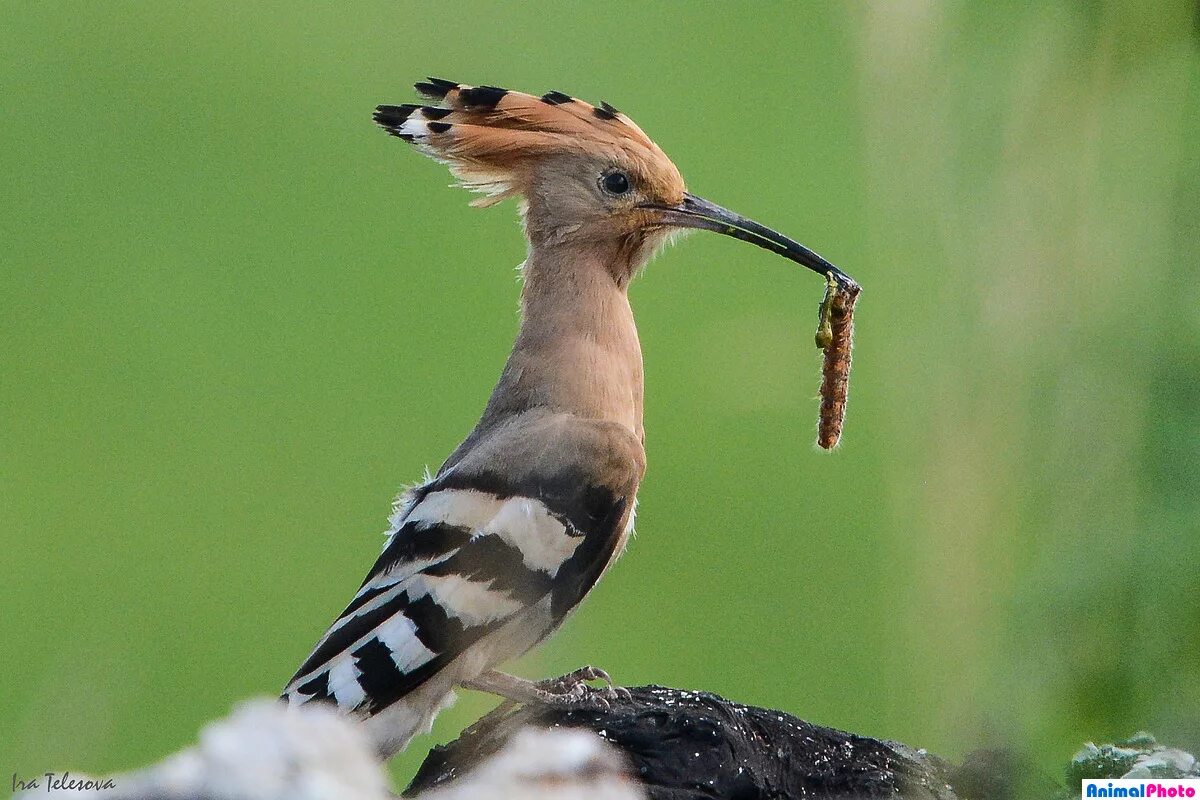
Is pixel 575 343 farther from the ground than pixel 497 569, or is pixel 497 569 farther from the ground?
pixel 575 343

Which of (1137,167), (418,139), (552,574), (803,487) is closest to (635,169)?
(418,139)

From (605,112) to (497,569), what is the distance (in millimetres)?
475

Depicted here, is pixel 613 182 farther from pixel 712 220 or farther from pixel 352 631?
pixel 352 631

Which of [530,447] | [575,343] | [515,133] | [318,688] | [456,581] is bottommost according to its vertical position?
[318,688]

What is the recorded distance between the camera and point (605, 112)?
1.30m

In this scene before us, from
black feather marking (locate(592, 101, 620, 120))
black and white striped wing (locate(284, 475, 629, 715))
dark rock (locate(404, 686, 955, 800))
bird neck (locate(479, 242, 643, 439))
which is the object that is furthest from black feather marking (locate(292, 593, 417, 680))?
black feather marking (locate(592, 101, 620, 120))

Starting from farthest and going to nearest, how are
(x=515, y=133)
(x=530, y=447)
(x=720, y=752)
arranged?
1. (x=515, y=133)
2. (x=530, y=447)
3. (x=720, y=752)

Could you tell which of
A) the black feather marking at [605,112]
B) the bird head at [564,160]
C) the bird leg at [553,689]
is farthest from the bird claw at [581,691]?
the black feather marking at [605,112]

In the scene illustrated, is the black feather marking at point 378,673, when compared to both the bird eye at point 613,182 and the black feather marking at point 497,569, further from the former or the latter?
the bird eye at point 613,182

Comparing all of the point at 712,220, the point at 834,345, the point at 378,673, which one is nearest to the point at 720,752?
the point at 378,673

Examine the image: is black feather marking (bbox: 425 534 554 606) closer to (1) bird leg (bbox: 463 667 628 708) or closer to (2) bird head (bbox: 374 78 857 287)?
(1) bird leg (bbox: 463 667 628 708)

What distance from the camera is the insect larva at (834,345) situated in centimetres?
118

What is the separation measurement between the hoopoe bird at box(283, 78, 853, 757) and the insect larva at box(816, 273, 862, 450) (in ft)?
0.09

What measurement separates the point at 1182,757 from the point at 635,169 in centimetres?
74
